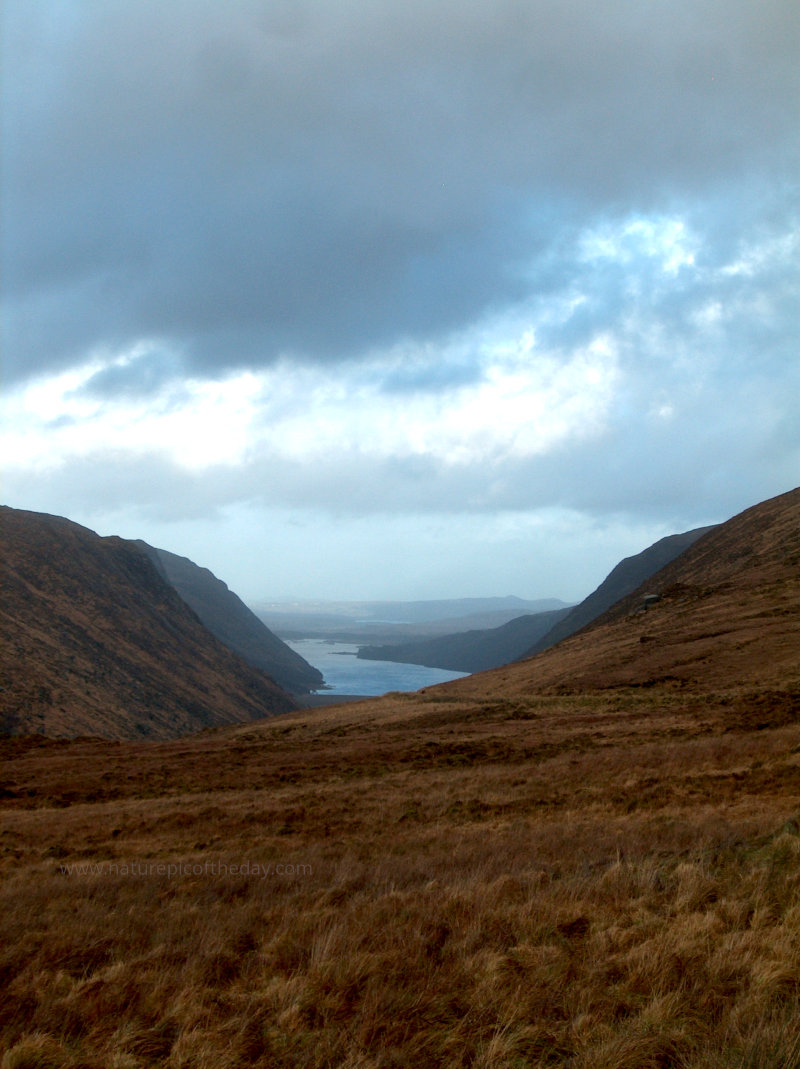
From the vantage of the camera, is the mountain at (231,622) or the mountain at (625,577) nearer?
the mountain at (625,577)

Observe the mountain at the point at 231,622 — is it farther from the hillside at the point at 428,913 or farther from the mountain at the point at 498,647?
the hillside at the point at 428,913

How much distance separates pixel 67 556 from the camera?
266 ft

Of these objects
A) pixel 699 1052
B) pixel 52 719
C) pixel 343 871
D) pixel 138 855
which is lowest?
pixel 52 719

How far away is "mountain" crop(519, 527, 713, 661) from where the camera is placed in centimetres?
12044

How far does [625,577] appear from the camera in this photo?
125 metres

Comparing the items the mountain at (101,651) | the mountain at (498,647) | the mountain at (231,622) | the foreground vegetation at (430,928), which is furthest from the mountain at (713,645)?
the mountain at (498,647)

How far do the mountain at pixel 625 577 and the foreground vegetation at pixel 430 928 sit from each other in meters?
109

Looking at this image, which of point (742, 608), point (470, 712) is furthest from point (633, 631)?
point (470, 712)

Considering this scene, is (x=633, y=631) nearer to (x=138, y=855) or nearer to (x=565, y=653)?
(x=565, y=653)

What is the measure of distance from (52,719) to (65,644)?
16223 mm

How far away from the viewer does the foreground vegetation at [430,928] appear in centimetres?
428

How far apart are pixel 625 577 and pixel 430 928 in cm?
12640

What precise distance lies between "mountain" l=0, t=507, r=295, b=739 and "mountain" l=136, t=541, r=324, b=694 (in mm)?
40865

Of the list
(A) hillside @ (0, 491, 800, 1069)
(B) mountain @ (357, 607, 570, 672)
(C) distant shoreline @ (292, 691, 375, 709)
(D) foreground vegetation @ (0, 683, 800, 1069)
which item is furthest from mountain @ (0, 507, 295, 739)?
(B) mountain @ (357, 607, 570, 672)
